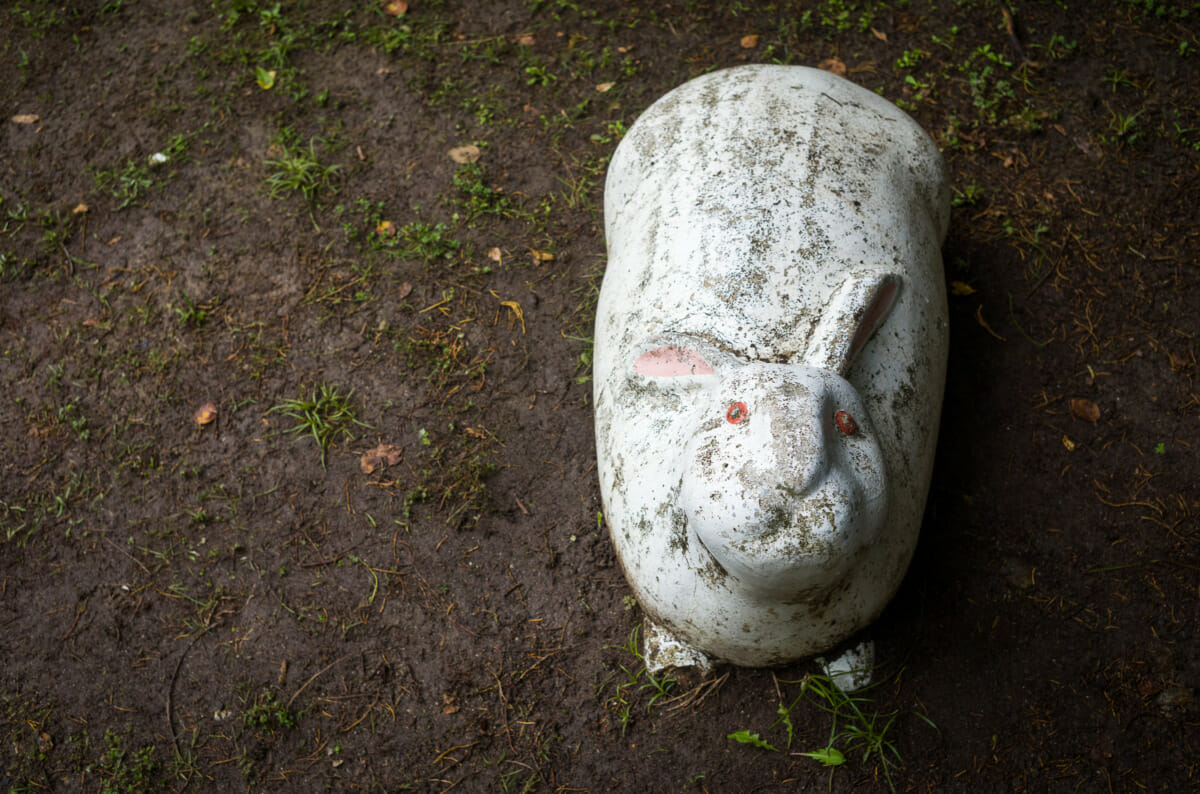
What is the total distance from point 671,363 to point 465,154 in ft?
7.62

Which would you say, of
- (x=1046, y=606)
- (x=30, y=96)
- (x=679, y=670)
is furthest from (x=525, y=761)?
(x=30, y=96)

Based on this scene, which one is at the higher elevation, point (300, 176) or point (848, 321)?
point (848, 321)

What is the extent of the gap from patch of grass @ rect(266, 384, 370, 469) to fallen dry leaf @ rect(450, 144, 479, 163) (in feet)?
4.28

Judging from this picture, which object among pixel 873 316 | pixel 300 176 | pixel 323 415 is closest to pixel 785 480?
pixel 873 316

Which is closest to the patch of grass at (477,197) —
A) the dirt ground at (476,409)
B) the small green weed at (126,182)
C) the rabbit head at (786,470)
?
the dirt ground at (476,409)

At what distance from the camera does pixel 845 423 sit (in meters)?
2.04

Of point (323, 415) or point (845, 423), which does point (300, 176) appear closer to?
point (323, 415)

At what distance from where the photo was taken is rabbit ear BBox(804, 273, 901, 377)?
2156mm

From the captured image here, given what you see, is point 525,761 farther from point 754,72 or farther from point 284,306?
point 754,72

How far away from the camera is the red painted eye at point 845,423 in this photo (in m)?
2.03

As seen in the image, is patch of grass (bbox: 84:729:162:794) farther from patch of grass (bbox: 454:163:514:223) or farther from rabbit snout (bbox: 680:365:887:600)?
patch of grass (bbox: 454:163:514:223)

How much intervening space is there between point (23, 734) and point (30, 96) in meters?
3.26

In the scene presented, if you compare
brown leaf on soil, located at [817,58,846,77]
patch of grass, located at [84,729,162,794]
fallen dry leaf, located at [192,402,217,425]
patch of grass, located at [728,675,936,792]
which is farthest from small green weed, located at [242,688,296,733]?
brown leaf on soil, located at [817,58,846,77]

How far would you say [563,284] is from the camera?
3.73 meters
